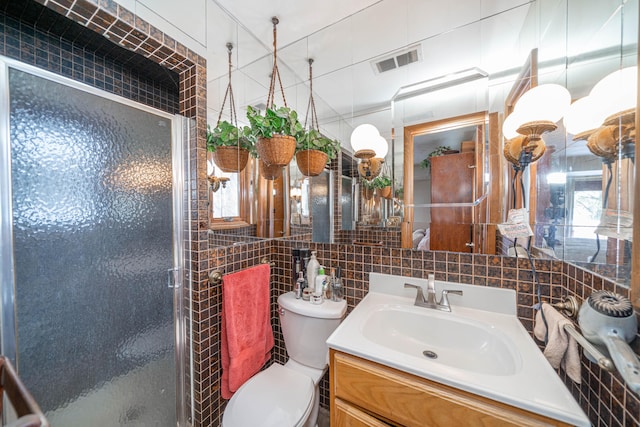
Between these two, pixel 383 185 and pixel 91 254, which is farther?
pixel 383 185

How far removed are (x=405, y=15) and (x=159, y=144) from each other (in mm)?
1451

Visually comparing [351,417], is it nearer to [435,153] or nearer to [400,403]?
[400,403]

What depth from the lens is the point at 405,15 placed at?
116cm

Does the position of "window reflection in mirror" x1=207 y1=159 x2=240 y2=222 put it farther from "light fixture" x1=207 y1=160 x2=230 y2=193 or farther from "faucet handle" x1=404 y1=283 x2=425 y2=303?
"faucet handle" x1=404 y1=283 x2=425 y2=303

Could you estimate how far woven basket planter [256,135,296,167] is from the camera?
1.22 meters

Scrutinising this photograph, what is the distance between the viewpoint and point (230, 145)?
1349mm

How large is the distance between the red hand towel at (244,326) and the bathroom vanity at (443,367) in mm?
639

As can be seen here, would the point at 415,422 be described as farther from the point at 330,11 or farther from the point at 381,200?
the point at 330,11

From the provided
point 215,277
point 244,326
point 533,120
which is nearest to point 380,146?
point 533,120

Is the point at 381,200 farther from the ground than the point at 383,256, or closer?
farther from the ground

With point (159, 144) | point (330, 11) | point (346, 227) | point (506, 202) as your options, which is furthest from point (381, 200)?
point (159, 144)

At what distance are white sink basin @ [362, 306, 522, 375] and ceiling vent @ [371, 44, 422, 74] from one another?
4.35 feet

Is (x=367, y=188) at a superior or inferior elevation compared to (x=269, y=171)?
inferior

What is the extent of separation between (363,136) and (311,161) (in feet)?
1.12
